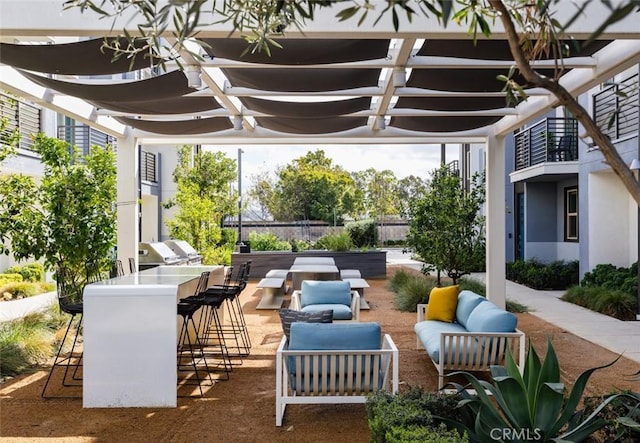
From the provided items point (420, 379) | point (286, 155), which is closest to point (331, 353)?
point (420, 379)

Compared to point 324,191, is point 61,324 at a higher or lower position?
lower

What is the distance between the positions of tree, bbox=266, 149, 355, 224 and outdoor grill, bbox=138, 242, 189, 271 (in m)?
18.9

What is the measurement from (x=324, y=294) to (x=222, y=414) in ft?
13.2

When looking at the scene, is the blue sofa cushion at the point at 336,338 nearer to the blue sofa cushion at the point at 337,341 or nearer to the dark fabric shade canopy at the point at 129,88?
the blue sofa cushion at the point at 337,341

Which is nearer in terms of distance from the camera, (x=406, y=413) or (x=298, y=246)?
(x=406, y=413)

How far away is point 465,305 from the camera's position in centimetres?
749

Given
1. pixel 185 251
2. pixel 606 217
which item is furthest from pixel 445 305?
pixel 185 251

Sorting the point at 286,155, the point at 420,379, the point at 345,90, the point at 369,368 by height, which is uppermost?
the point at 286,155

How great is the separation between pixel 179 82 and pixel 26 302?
25.8 feet

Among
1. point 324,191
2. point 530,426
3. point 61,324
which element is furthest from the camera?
point 324,191

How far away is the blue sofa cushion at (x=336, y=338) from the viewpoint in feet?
17.5

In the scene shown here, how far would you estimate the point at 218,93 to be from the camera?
727cm

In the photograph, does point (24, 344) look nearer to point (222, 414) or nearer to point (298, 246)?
point (222, 414)

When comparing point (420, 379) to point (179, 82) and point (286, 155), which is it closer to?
point (179, 82)
